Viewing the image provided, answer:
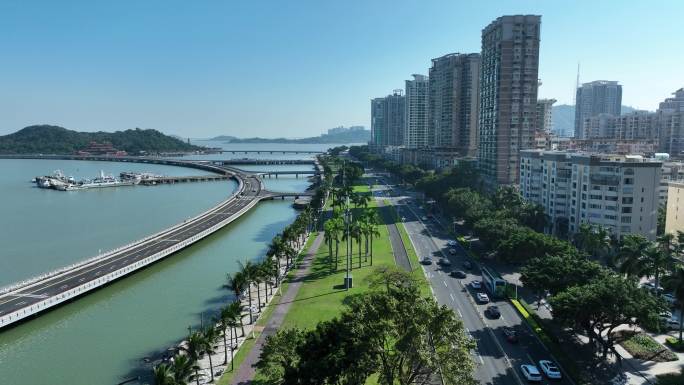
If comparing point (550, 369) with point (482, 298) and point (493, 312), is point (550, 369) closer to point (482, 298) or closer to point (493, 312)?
point (493, 312)

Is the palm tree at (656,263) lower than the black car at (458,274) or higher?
higher

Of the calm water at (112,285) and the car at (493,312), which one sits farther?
the car at (493,312)

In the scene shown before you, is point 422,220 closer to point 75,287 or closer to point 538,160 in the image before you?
point 538,160

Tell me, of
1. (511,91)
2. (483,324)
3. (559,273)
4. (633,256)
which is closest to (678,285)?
(559,273)

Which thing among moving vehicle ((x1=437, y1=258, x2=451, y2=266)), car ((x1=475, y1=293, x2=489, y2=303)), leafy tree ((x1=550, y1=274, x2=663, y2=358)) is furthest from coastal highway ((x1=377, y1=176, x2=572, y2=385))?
leafy tree ((x1=550, y1=274, x2=663, y2=358))

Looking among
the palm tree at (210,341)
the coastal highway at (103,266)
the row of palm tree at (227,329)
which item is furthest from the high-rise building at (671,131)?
the palm tree at (210,341)

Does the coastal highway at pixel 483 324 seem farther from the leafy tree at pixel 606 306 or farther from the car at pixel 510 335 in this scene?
the leafy tree at pixel 606 306
